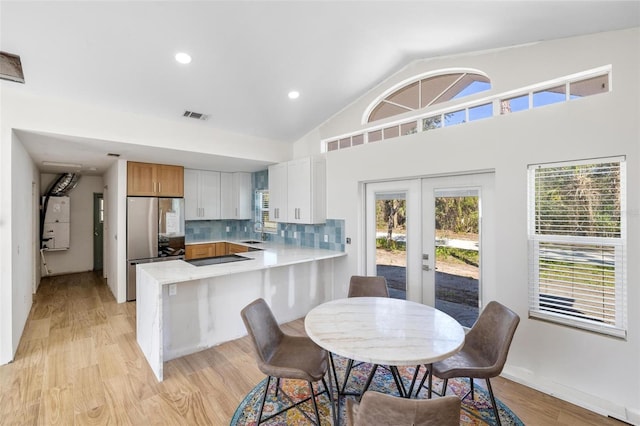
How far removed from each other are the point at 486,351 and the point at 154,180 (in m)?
5.11

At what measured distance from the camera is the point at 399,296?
3.64 m

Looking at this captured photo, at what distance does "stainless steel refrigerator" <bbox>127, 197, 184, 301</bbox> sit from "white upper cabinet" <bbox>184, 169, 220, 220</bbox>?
1.43 ft

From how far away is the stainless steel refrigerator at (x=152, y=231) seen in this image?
460 cm

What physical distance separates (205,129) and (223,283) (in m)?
2.18

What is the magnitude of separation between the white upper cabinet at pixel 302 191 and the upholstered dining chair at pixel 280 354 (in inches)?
89.4

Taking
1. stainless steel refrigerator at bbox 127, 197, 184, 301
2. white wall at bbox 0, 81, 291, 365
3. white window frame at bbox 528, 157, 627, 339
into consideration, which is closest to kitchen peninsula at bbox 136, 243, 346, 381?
white wall at bbox 0, 81, 291, 365

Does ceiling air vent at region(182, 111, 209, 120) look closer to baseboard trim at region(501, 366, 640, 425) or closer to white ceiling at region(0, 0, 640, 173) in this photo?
white ceiling at region(0, 0, 640, 173)

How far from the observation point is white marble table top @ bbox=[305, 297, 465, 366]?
1.56 m

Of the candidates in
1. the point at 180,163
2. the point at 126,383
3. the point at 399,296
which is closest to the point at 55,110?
the point at 180,163

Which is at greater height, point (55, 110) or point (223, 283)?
point (55, 110)

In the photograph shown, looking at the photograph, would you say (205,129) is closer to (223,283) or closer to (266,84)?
(266,84)

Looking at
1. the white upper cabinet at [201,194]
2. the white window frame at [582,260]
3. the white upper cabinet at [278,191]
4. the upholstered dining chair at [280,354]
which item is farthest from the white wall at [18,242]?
the white window frame at [582,260]

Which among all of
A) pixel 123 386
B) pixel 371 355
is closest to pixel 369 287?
pixel 371 355

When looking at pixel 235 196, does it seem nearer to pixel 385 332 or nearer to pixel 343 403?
pixel 343 403
